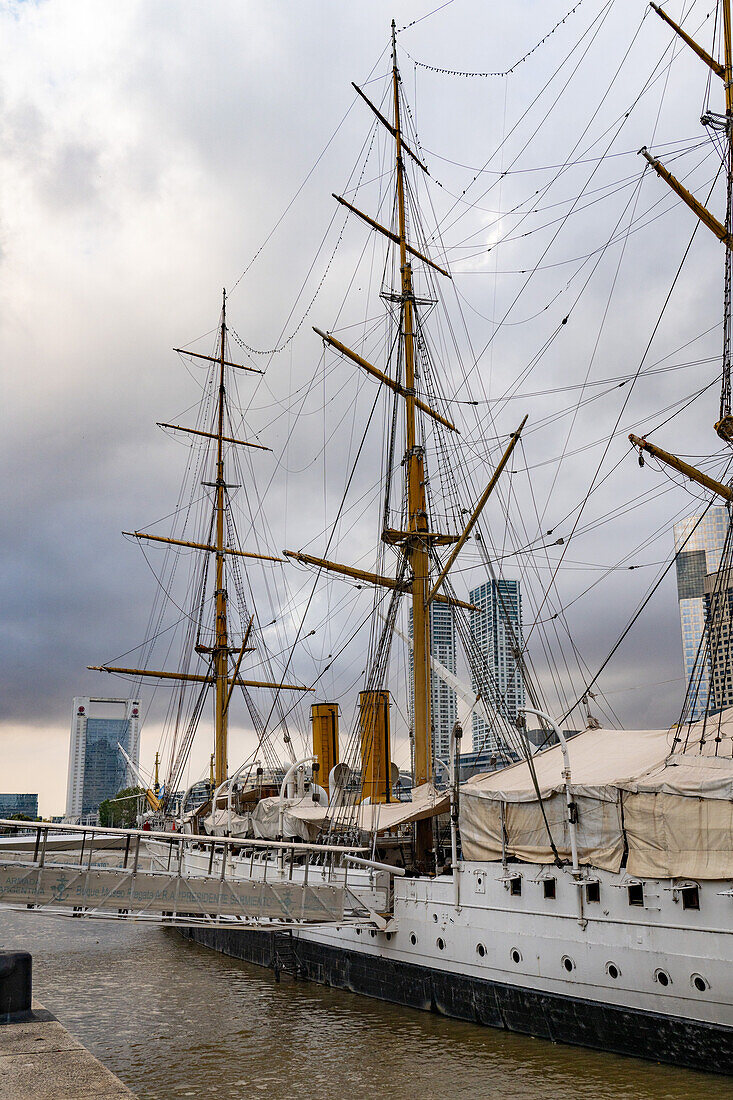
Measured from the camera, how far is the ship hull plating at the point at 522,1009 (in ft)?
45.8

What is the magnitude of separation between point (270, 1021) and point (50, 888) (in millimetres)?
5544

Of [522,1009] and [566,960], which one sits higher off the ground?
[566,960]

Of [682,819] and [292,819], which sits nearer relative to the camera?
[682,819]

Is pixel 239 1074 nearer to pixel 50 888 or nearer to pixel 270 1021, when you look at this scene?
pixel 270 1021

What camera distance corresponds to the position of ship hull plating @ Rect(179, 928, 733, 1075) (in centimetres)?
1397

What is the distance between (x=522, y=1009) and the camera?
1698 centimetres

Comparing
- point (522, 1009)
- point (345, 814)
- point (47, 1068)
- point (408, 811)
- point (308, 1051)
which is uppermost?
point (408, 811)

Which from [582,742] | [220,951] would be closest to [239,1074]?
[582,742]

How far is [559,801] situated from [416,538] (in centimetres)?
1422

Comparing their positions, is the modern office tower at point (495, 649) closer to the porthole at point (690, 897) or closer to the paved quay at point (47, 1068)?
the porthole at point (690, 897)

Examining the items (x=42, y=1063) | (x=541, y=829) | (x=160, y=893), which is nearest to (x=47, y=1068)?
(x=42, y=1063)

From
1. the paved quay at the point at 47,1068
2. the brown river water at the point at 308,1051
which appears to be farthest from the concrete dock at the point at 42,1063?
the brown river water at the point at 308,1051

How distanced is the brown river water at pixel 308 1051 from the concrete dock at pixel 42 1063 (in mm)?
8276

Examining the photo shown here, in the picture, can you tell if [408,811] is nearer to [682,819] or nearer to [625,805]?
[625,805]
